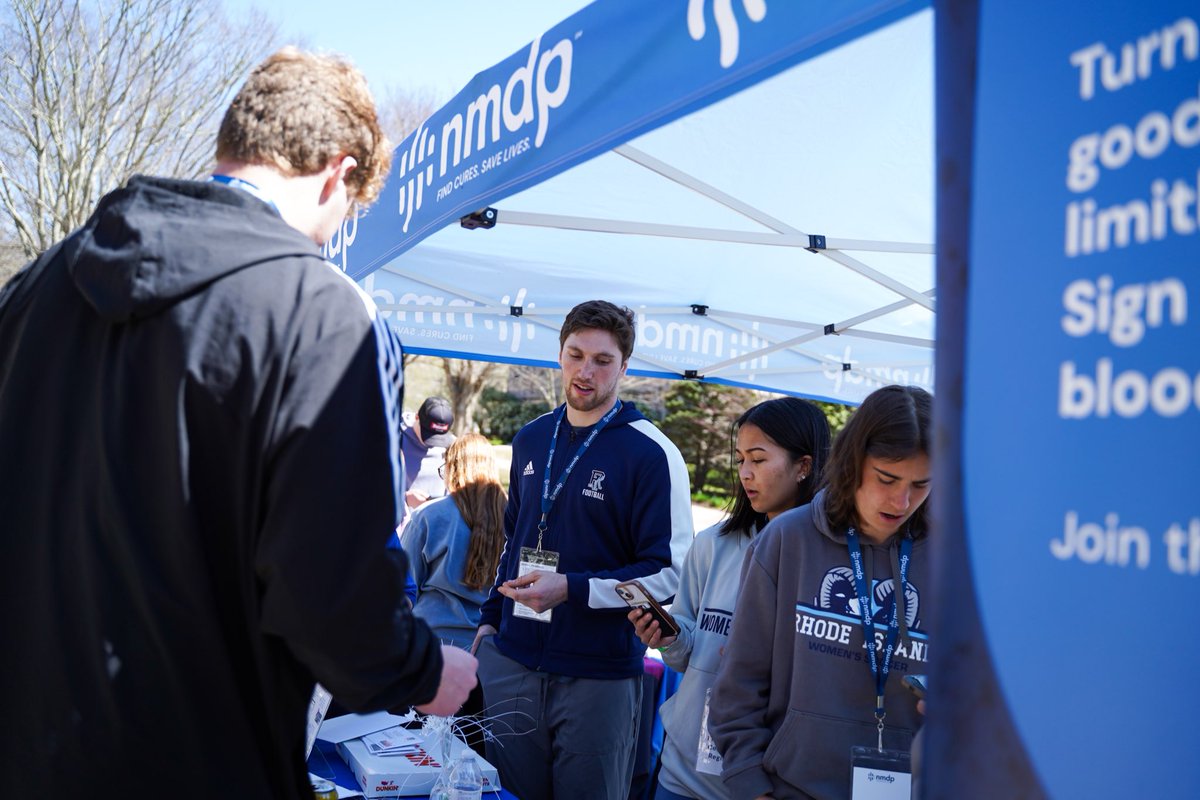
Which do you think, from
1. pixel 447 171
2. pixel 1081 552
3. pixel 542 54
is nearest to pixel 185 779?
pixel 1081 552

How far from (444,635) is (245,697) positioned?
3.23m

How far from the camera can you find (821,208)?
396 centimetres

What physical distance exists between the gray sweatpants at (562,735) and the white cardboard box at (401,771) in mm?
608

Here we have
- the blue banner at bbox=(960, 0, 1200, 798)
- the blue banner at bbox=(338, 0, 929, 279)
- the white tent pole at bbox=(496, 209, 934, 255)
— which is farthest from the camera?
the white tent pole at bbox=(496, 209, 934, 255)

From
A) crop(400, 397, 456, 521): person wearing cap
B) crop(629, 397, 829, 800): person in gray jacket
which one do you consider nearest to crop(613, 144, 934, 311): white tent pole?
crop(629, 397, 829, 800): person in gray jacket

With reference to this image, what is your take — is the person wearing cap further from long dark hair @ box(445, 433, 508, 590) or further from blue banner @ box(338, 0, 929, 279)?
blue banner @ box(338, 0, 929, 279)

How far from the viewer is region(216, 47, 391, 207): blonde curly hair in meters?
1.51

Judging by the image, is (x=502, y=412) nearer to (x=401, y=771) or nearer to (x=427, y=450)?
(x=427, y=450)

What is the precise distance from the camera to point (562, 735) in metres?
3.28

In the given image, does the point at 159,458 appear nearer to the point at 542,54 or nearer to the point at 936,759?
the point at 936,759

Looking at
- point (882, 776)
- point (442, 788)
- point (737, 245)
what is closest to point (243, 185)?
point (442, 788)

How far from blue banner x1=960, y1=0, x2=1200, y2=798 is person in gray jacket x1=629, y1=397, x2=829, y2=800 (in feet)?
7.02

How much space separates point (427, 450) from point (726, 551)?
179 inches

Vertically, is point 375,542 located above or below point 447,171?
below
